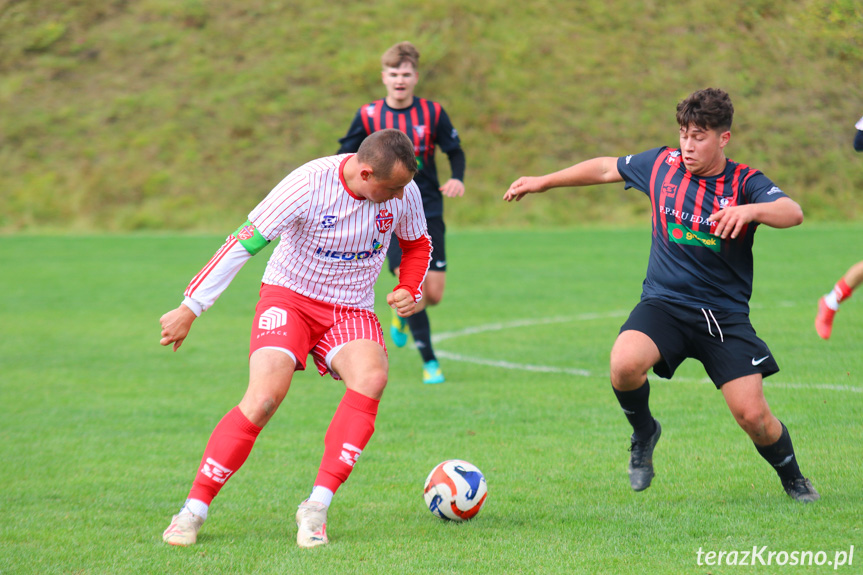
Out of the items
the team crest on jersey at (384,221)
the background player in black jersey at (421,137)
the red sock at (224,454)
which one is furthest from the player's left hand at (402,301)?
the background player in black jersey at (421,137)

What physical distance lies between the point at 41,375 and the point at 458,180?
3.90m

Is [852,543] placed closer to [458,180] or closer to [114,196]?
[458,180]

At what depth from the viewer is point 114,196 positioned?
23641 millimetres

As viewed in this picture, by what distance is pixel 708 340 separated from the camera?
169 inches

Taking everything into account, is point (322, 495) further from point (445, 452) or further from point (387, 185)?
point (445, 452)

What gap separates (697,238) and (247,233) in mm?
2042

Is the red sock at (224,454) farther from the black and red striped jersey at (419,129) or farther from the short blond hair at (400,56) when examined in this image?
the short blond hair at (400,56)

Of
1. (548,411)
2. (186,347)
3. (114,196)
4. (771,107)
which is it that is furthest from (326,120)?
(548,411)

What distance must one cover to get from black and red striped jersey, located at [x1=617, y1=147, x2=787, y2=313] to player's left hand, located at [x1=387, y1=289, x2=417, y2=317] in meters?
1.17

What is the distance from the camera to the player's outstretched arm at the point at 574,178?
179 inches

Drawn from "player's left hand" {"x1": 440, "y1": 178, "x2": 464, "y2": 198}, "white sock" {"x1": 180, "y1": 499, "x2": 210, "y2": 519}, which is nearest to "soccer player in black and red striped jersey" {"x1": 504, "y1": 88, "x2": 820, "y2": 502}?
"white sock" {"x1": 180, "y1": 499, "x2": 210, "y2": 519}

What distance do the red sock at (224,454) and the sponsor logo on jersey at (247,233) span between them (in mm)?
745

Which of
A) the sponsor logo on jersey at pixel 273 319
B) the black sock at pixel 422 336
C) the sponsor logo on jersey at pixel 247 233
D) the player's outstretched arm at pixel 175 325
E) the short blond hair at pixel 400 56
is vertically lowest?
the black sock at pixel 422 336

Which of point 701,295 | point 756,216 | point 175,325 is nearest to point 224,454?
point 175,325
